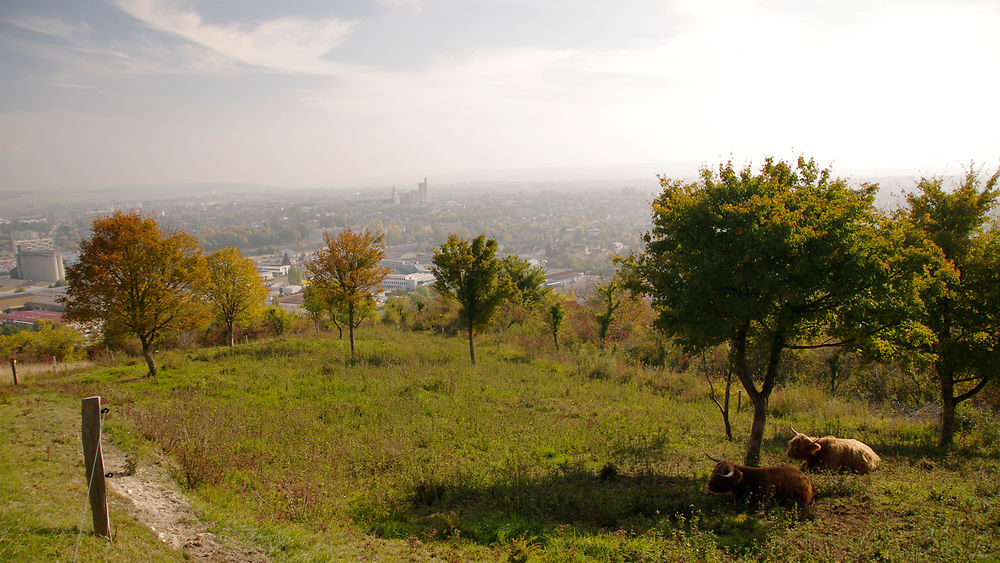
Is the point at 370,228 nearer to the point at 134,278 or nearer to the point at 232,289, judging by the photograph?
the point at 232,289

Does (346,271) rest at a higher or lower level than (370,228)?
lower

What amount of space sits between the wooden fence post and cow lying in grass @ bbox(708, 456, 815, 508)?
7728 millimetres

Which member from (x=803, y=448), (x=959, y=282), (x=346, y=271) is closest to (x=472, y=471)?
(x=803, y=448)

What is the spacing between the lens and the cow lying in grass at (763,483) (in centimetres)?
667

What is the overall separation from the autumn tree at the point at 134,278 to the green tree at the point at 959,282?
1980 centimetres

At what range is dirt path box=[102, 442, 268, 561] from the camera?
17.4 ft

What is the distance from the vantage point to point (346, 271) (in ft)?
66.3

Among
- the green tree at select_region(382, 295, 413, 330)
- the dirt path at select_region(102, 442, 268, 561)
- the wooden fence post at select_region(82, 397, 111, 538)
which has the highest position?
the wooden fence post at select_region(82, 397, 111, 538)

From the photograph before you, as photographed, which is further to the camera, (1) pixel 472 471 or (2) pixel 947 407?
(2) pixel 947 407

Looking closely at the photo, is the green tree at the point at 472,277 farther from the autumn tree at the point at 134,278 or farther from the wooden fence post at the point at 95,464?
the wooden fence post at the point at 95,464

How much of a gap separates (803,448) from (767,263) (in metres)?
3.47

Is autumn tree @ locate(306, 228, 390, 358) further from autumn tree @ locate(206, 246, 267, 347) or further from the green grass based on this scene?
the green grass

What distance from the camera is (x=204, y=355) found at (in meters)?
19.2

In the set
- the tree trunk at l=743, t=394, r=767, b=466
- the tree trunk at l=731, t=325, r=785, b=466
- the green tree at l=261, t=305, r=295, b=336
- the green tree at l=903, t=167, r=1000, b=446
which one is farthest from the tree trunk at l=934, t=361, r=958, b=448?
the green tree at l=261, t=305, r=295, b=336
